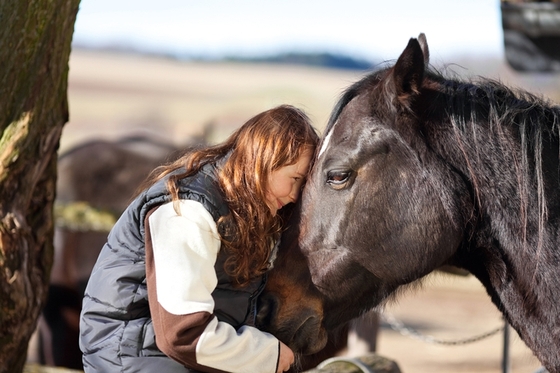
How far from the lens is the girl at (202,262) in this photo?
1.91 m

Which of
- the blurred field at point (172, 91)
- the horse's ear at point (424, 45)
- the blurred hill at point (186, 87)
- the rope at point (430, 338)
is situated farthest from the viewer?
the blurred field at point (172, 91)

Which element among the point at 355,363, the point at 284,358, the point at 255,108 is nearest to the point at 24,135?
the point at 284,358

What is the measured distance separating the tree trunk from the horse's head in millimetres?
1082

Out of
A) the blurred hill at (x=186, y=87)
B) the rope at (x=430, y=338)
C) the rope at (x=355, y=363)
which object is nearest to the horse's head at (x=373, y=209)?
the rope at (x=355, y=363)

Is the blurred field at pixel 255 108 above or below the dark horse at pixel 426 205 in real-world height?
below

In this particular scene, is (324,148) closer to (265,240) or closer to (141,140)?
(265,240)

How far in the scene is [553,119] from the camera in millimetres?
2168

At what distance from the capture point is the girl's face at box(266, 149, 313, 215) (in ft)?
7.13

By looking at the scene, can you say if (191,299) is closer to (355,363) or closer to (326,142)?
(326,142)

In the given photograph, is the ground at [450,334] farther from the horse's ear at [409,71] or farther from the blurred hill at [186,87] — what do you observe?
the blurred hill at [186,87]

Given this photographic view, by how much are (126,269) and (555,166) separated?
1389mm

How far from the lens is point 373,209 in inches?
83.0

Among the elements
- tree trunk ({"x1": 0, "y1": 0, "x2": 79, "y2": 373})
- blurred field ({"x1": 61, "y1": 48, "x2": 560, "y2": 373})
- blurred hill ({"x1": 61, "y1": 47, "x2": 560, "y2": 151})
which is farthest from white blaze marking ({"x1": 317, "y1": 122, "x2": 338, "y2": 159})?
blurred hill ({"x1": 61, "y1": 47, "x2": 560, "y2": 151})

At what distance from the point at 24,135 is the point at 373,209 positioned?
1393 mm
